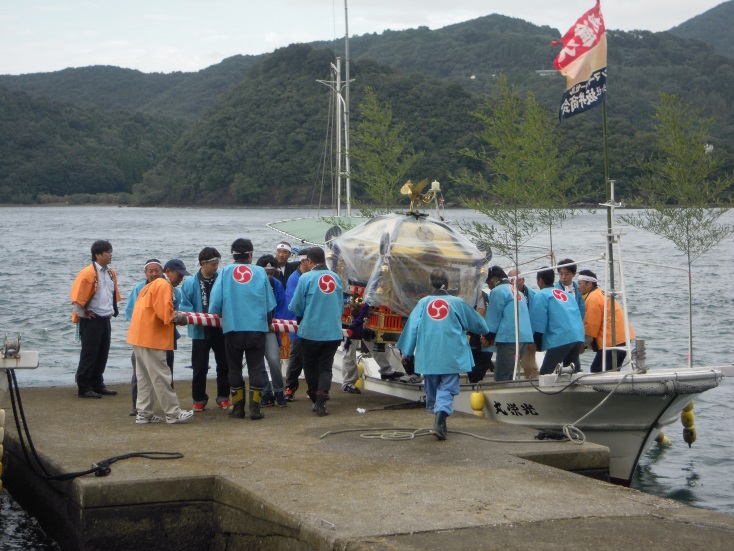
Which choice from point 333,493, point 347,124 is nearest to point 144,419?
point 333,493

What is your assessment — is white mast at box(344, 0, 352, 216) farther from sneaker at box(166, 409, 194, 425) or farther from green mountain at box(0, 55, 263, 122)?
green mountain at box(0, 55, 263, 122)

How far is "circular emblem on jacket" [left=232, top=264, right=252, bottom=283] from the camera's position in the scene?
9656 millimetres

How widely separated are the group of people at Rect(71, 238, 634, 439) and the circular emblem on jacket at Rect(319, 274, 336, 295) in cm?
1

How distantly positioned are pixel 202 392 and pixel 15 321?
2394cm

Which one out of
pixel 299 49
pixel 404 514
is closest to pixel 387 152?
pixel 404 514

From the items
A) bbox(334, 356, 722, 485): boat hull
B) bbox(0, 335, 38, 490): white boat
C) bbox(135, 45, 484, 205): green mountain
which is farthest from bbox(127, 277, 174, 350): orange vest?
bbox(135, 45, 484, 205): green mountain

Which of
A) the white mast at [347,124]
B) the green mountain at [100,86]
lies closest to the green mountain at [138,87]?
the green mountain at [100,86]

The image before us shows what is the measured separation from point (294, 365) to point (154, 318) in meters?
2.38

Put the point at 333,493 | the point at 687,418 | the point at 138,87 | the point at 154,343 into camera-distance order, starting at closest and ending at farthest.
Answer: the point at 333,493 < the point at 154,343 < the point at 687,418 < the point at 138,87

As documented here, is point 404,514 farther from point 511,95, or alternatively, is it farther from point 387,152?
point 387,152

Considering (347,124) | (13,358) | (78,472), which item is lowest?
(78,472)

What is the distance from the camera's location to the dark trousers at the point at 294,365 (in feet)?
36.9

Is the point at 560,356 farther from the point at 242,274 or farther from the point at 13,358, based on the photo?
the point at 13,358

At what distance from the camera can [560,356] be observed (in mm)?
11086
